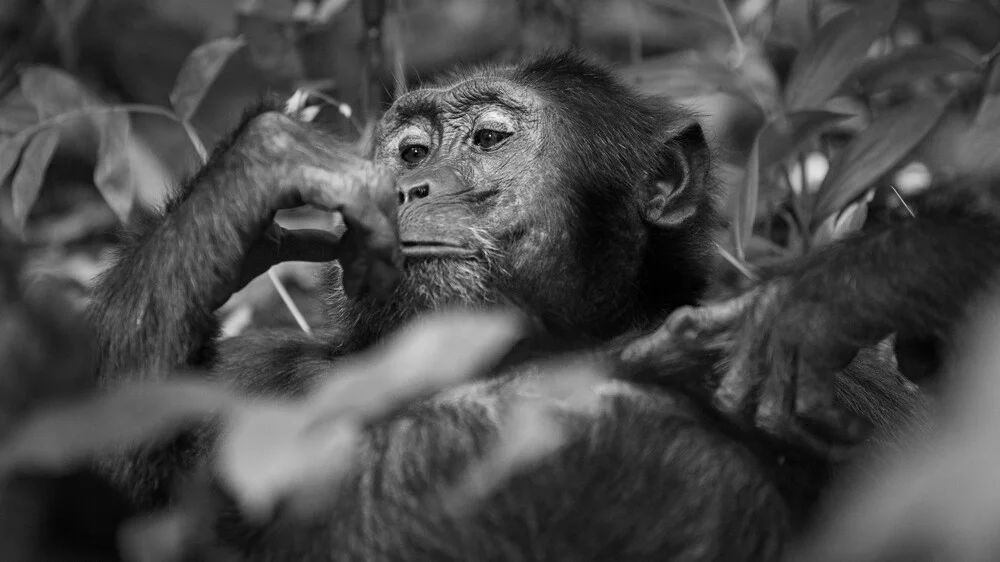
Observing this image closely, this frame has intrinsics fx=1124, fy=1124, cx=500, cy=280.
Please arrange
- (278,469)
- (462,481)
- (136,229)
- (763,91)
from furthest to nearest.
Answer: (763,91)
(136,229)
(462,481)
(278,469)

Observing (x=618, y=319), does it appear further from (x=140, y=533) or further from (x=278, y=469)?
(x=278, y=469)

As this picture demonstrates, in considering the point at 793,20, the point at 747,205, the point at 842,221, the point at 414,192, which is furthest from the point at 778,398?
the point at 793,20

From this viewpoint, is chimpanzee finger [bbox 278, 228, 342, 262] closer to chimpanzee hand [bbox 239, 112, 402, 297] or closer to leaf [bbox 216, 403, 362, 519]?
chimpanzee hand [bbox 239, 112, 402, 297]

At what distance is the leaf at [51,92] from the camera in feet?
15.9

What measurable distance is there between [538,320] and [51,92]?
8.88ft

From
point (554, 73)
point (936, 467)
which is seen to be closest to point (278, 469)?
point (936, 467)

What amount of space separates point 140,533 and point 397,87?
2.48 m

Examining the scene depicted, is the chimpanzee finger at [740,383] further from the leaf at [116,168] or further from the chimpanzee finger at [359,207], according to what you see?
the leaf at [116,168]

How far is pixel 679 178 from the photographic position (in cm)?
403

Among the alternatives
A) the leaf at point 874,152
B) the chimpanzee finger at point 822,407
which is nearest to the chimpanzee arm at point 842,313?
the chimpanzee finger at point 822,407

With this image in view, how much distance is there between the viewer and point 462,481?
276cm

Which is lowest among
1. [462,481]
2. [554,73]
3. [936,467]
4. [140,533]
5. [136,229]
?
[140,533]

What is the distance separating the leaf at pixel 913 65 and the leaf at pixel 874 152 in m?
0.19

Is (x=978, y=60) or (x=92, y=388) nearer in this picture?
(x=92, y=388)
